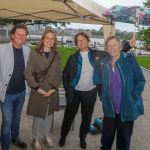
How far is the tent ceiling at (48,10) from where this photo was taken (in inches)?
217

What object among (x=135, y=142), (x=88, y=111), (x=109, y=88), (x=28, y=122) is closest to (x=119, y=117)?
(x=109, y=88)

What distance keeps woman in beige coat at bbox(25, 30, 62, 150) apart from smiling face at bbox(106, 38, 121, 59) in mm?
920

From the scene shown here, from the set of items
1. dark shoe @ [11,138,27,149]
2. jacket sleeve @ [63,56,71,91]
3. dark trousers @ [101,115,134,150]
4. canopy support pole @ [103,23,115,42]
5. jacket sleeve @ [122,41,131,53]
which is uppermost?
canopy support pole @ [103,23,115,42]

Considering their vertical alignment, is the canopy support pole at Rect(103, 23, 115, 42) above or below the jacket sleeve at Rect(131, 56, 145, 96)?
above

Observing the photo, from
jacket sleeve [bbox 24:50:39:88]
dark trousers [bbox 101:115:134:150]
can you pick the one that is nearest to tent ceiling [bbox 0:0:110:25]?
jacket sleeve [bbox 24:50:39:88]

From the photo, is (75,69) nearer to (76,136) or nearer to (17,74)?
(17,74)

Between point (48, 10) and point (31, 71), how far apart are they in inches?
76.5

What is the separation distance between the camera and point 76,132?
652cm

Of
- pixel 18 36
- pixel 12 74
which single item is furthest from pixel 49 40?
pixel 12 74

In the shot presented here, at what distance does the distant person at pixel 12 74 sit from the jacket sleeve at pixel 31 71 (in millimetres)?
69

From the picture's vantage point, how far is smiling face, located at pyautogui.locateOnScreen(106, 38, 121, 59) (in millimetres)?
4422

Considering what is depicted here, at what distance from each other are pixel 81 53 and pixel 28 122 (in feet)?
7.93

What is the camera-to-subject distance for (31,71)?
4.82 meters

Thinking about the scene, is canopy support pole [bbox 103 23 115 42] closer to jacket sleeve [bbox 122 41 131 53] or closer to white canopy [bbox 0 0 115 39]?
white canopy [bbox 0 0 115 39]
